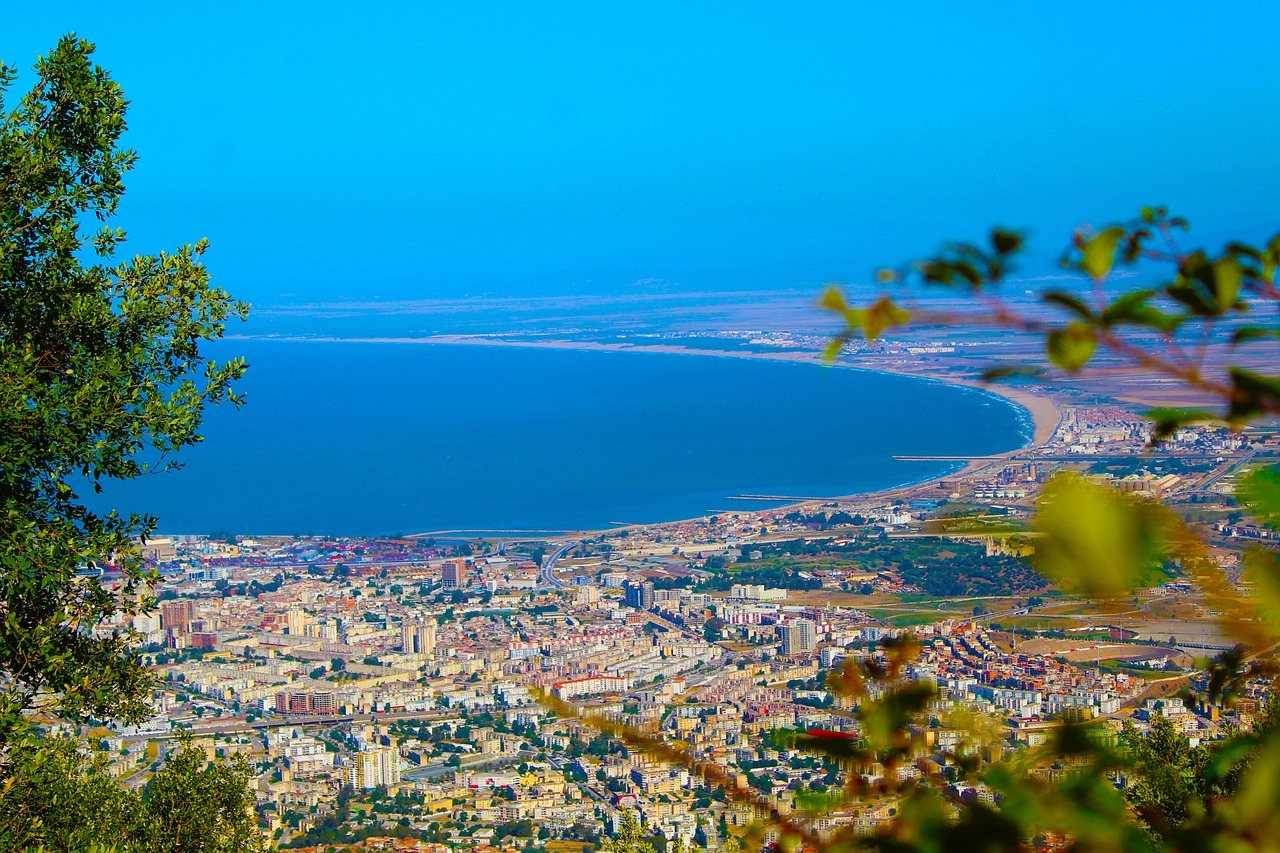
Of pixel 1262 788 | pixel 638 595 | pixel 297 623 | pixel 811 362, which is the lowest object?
pixel 297 623

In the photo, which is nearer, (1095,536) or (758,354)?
(1095,536)

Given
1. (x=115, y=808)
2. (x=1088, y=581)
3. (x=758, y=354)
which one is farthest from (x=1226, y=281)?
(x=758, y=354)

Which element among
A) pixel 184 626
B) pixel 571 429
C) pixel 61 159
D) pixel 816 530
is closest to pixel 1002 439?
pixel 816 530

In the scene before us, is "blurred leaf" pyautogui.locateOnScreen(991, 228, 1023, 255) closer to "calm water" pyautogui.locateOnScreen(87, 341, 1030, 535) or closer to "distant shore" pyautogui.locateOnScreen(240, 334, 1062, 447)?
"distant shore" pyautogui.locateOnScreen(240, 334, 1062, 447)

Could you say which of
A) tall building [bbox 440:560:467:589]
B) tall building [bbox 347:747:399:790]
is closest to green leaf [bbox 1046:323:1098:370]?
tall building [bbox 347:747:399:790]

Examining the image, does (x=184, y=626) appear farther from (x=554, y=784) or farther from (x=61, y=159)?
(x=61, y=159)

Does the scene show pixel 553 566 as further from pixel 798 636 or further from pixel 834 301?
pixel 834 301
